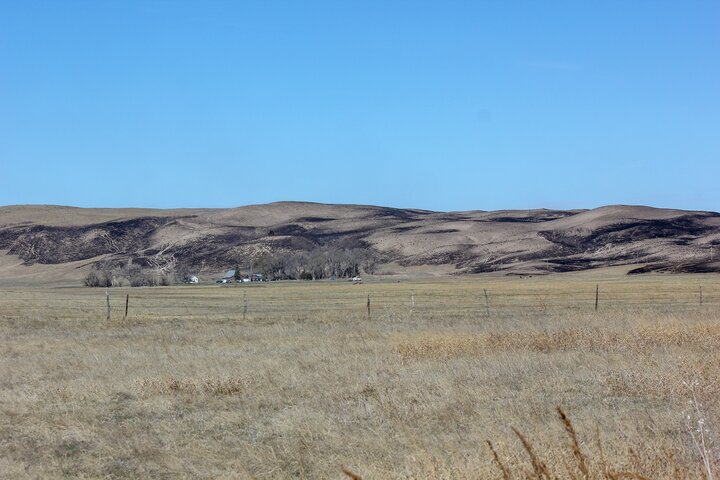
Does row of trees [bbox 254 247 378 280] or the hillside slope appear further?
the hillside slope

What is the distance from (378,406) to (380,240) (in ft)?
507

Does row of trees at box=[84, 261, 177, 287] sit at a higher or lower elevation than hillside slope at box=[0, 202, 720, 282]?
lower

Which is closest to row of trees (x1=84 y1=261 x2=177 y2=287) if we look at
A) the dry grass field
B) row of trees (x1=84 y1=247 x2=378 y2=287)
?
row of trees (x1=84 y1=247 x2=378 y2=287)

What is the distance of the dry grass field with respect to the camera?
7567mm

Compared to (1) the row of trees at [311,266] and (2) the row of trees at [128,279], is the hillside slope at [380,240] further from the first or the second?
(2) the row of trees at [128,279]

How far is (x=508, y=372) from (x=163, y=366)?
→ 711 cm

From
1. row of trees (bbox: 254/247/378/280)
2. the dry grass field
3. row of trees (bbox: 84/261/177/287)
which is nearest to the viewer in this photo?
the dry grass field

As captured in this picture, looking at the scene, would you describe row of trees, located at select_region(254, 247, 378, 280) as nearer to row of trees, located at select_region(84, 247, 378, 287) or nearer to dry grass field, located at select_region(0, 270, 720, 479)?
row of trees, located at select_region(84, 247, 378, 287)

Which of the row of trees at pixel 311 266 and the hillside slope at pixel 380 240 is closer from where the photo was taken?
the row of trees at pixel 311 266

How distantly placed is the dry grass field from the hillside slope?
91743mm

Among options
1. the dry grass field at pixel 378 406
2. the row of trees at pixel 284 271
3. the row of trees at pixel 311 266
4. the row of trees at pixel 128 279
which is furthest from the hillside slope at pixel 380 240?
the dry grass field at pixel 378 406

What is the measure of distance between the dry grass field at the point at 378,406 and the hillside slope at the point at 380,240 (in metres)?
91.7

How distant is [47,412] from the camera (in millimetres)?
11789

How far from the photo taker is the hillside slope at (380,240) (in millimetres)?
131500
